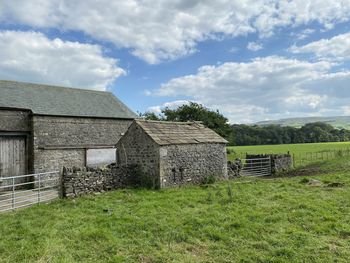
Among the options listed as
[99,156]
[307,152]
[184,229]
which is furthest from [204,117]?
[184,229]

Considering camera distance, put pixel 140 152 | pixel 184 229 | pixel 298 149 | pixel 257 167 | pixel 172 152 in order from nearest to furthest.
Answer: pixel 184 229
pixel 172 152
pixel 140 152
pixel 257 167
pixel 298 149

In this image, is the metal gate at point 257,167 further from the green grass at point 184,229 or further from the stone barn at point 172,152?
the green grass at point 184,229

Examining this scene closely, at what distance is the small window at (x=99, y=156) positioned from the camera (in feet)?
66.3

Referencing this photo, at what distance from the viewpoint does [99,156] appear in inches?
819

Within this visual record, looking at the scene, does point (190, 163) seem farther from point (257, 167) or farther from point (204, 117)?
point (204, 117)

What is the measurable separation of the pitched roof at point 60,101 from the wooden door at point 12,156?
6.57 ft

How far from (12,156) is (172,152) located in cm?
953

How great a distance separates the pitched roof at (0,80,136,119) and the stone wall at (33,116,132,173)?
1.65 ft

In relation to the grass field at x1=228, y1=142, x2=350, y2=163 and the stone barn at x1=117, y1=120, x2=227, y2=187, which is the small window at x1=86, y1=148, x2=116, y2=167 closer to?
the stone barn at x1=117, y1=120, x2=227, y2=187

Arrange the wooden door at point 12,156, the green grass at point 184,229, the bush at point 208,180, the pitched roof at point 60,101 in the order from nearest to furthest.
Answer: the green grass at point 184,229
the bush at point 208,180
the wooden door at point 12,156
the pitched roof at point 60,101

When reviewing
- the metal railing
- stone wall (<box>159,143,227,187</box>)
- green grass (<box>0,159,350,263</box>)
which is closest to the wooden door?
the metal railing

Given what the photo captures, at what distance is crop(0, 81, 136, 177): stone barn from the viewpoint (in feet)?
56.5

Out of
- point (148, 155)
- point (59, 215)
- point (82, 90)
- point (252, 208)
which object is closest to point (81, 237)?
point (59, 215)

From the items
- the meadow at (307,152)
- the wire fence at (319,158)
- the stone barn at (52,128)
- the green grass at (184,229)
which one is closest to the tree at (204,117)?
the meadow at (307,152)
